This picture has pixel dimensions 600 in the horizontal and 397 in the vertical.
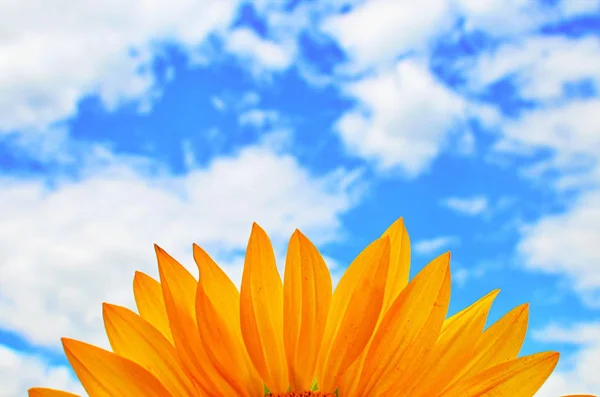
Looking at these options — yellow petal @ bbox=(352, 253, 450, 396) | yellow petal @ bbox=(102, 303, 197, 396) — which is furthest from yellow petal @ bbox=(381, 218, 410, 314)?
yellow petal @ bbox=(102, 303, 197, 396)

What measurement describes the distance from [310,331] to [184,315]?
595 mm

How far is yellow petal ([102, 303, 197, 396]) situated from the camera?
297cm

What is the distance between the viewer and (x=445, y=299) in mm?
3027

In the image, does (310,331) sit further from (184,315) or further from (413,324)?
(184,315)

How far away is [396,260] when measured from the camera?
319cm

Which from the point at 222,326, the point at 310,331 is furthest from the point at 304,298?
the point at 222,326

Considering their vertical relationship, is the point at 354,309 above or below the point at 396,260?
below

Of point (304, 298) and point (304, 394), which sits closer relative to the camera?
point (304, 298)

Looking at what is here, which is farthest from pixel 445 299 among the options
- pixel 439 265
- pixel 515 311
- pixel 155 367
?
pixel 155 367

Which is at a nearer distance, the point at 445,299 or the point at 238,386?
the point at 445,299

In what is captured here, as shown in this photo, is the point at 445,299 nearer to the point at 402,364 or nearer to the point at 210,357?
the point at 402,364

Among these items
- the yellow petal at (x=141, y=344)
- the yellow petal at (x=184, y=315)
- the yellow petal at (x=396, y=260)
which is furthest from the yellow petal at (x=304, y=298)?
the yellow petal at (x=141, y=344)

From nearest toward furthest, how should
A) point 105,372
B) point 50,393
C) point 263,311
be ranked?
point 50,393 → point 105,372 → point 263,311

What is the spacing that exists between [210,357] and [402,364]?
83 cm
